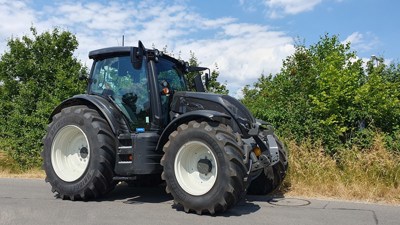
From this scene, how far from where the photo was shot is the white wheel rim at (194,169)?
580 cm

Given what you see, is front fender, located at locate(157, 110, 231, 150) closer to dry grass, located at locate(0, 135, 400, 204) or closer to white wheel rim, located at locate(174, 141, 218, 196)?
white wheel rim, located at locate(174, 141, 218, 196)

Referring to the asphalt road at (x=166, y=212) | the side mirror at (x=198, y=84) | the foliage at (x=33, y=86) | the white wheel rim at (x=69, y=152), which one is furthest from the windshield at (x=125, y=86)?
the foliage at (x=33, y=86)

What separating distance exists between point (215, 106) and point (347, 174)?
3124mm

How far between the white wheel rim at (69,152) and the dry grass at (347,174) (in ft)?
12.0

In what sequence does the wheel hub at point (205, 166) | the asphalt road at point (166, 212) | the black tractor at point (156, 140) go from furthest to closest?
1. the wheel hub at point (205, 166)
2. the black tractor at point (156, 140)
3. the asphalt road at point (166, 212)

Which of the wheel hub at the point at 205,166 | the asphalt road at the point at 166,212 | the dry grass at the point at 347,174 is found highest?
the wheel hub at the point at 205,166

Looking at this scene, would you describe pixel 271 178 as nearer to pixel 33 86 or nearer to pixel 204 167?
pixel 204 167

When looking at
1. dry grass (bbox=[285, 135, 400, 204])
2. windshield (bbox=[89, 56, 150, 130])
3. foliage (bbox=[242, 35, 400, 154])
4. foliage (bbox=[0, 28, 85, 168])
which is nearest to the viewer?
windshield (bbox=[89, 56, 150, 130])

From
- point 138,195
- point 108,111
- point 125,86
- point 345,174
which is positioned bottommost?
point 138,195

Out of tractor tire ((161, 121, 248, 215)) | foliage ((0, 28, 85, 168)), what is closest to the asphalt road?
tractor tire ((161, 121, 248, 215))

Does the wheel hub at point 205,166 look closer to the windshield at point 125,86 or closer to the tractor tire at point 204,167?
the tractor tire at point 204,167

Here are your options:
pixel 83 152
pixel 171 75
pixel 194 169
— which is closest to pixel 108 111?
pixel 83 152

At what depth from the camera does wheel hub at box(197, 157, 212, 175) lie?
5.91 m

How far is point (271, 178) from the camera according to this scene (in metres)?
7.06
